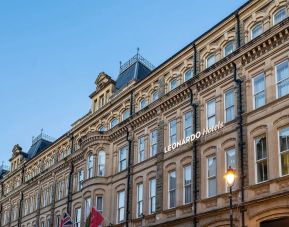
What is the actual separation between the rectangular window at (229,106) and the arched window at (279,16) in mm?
5306

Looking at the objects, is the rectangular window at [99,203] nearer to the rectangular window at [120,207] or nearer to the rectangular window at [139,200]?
the rectangular window at [120,207]

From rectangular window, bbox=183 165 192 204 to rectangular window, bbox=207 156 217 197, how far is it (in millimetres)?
2051

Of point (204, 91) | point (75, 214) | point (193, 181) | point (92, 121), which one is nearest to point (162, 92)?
point (204, 91)

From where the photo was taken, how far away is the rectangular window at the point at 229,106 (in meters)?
34.9

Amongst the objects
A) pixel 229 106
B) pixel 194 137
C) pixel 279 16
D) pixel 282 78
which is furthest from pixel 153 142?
pixel 279 16

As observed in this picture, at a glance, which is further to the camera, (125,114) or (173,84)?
(125,114)

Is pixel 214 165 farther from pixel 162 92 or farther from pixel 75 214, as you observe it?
pixel 75 214

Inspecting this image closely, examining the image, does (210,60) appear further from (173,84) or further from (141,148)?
(141,148)

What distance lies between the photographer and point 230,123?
34438mm

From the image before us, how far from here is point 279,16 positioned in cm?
3300

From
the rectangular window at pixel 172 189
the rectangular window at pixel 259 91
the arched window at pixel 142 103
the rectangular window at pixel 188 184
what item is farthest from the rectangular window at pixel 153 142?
the rectangular window at pixel 259 91

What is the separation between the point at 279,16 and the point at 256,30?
203 cm

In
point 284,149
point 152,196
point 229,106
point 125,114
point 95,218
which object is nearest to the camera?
point 284,149

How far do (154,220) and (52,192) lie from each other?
21.8m
